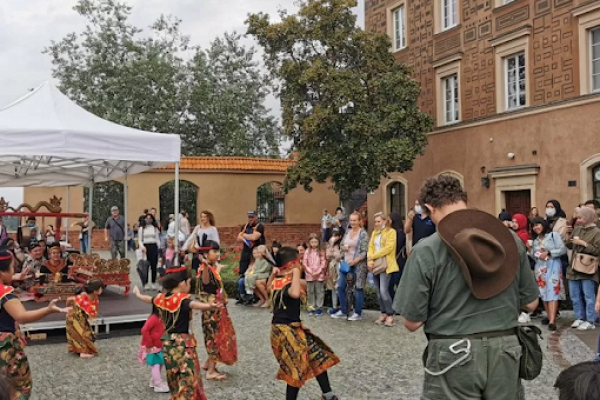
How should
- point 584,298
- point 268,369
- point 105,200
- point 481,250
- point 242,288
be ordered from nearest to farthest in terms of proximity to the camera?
point 481,250
point 268,369
point 584,298
point 242,288
point 105,200

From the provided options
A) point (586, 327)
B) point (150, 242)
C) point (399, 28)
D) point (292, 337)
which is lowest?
point (586, 327)

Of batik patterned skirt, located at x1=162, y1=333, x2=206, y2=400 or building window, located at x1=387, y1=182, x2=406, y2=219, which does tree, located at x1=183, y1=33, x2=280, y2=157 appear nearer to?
building window, located at x1=387, y1=182, x2=406, y2=219

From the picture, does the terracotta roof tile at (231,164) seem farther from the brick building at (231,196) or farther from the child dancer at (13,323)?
the child dancer at (13,323)

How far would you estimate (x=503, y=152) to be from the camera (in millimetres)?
18562

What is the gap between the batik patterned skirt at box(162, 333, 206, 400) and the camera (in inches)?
211

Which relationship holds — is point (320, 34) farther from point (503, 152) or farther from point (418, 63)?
point (503, 152)

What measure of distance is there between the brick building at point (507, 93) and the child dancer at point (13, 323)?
47.1 ft

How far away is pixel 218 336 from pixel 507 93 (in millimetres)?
14420

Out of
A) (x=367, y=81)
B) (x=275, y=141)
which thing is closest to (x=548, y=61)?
(x=367, y=81)

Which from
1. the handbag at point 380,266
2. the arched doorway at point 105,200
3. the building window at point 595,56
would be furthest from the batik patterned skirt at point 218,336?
the arched doorway at point 105,200

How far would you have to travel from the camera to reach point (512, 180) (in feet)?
59.7

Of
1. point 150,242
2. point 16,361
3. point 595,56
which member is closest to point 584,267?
point 16,361

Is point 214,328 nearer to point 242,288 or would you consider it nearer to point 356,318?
point 356,318

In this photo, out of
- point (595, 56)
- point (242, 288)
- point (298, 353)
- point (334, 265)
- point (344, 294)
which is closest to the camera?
point (298, 353)
